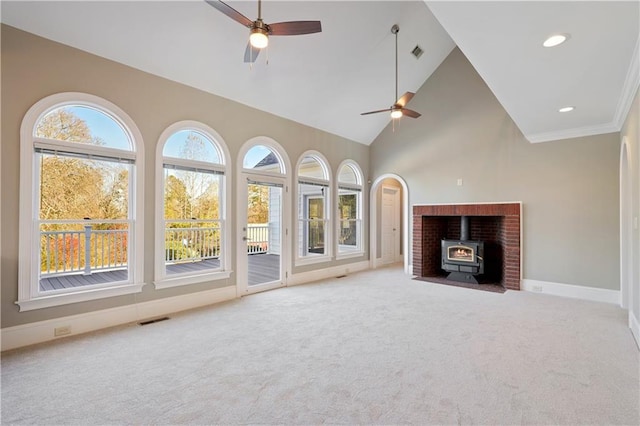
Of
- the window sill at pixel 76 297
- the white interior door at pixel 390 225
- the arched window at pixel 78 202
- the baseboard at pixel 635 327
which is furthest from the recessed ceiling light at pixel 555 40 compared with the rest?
the white interior door at pixel 390 225

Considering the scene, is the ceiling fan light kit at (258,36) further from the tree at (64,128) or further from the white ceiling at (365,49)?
the tree at (64,128)

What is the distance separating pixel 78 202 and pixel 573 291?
7167 mm

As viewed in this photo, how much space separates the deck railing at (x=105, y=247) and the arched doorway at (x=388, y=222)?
4098mm

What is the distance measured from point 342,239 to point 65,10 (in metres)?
5.80

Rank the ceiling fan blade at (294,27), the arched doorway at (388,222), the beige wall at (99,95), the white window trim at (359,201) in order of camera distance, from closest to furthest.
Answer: the ceiling fan blade at (294,27) < the beige wall at (99,95) < the white window trim at (359,201) < the arched doorway at (388,222)

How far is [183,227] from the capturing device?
4.46 metres

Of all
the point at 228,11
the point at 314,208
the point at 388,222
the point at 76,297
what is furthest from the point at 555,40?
the point at 388,222

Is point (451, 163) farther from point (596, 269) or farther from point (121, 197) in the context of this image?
point (121, 197)

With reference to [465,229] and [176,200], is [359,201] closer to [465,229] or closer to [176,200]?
[465,229]

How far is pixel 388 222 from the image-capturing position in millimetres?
8398

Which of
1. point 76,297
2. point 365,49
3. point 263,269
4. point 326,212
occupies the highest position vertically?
point 365,49

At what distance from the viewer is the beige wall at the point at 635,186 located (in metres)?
3.28

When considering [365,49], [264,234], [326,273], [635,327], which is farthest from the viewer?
[264,234]

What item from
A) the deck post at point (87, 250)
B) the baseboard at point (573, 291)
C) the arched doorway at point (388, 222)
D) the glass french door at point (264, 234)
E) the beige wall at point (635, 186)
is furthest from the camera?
the arched doorway at point (388, 222)
